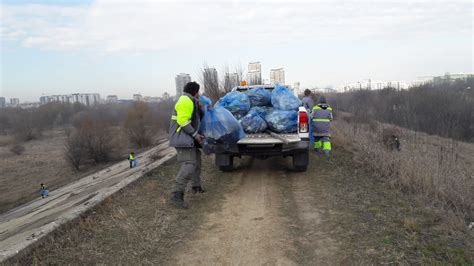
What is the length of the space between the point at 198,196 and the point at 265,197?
1.14m

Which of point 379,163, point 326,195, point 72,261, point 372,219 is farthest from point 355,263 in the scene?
point 379,163

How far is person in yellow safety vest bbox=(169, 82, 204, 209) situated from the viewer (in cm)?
508

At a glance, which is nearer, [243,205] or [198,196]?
[243,205]

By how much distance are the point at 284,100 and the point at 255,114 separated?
2.37 ft

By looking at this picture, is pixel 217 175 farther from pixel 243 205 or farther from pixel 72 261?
pixel 72 261

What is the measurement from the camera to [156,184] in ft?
22.1

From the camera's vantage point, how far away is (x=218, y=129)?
235 inches

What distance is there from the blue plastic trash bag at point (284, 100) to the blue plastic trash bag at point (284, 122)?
22 cm

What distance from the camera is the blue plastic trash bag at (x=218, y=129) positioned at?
591 centimetres

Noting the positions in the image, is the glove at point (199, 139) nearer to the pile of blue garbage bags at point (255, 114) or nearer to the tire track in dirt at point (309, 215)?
the pile of blue garbage bags at point (255, 114)

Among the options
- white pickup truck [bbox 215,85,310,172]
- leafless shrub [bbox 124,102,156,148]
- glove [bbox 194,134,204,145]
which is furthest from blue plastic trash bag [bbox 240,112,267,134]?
leafless shrub [bbox 124,102,156,148]

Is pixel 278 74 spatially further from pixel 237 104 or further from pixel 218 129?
pixel 218 129

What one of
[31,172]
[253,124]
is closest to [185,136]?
[253,124]

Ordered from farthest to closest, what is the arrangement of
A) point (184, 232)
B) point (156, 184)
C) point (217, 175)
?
point (217, 175) < point (156, 184) < point (184, 232)
